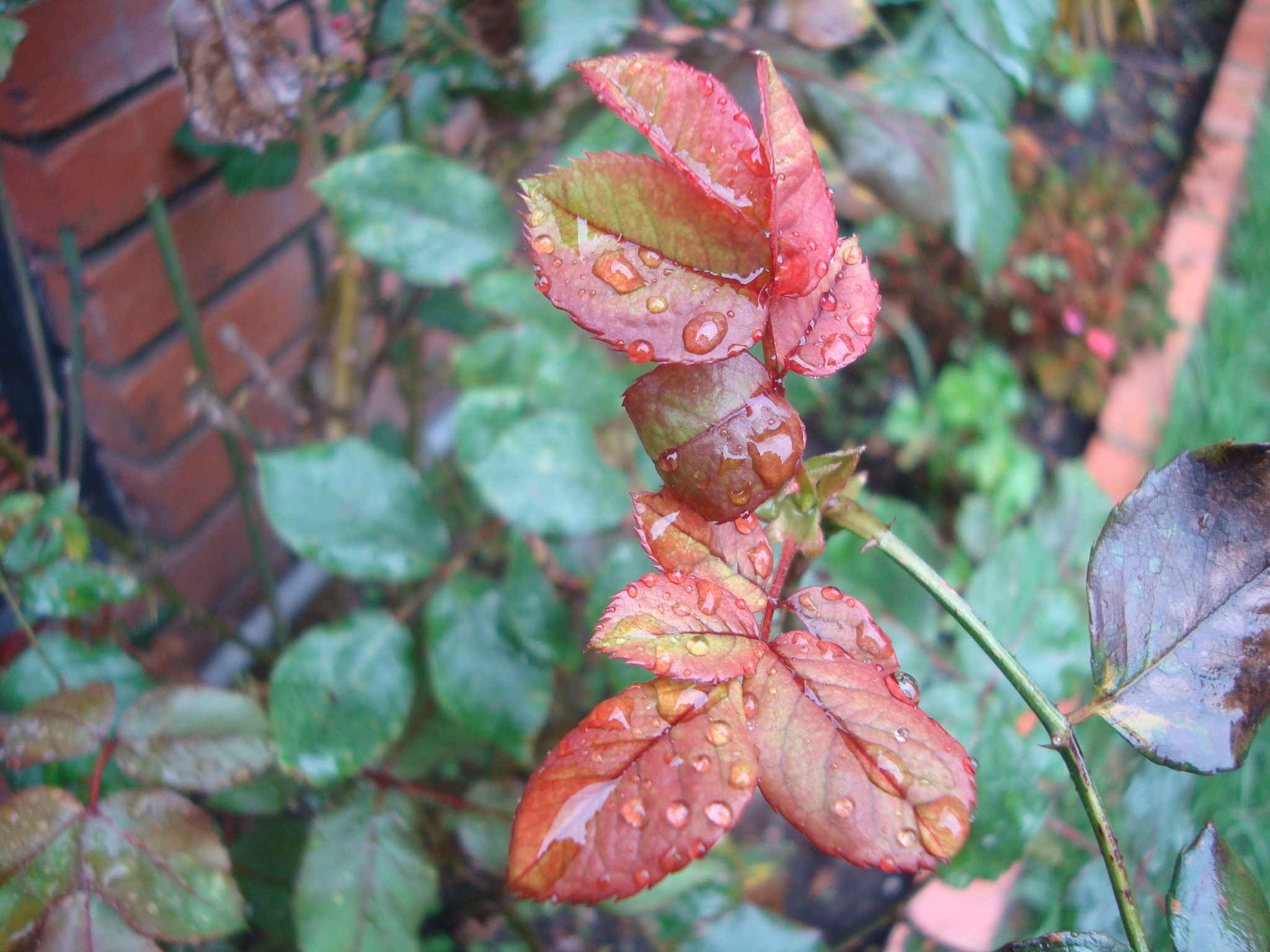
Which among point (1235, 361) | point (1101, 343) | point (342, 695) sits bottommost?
point (1101, 343)

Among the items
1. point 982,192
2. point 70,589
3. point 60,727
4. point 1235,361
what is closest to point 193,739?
point 60,727

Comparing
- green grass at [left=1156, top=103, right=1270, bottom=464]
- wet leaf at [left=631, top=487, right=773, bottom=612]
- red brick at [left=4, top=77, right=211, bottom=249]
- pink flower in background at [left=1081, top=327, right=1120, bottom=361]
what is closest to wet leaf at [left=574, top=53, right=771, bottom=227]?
wet leaf at [left=631, top=487, right=773, bottom=612]

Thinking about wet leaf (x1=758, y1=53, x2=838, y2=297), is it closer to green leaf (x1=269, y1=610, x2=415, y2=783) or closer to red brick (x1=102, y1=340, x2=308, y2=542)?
green leaf (x1=269, y1=610, x2=415, y2=783)

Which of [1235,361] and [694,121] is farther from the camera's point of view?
[1235,361]

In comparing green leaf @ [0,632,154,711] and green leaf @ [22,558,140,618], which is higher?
green leaf @ [22,558,140,618]

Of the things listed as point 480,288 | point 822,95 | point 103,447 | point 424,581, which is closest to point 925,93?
point 822,95

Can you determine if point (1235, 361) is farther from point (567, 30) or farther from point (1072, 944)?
point (1072, 944)
